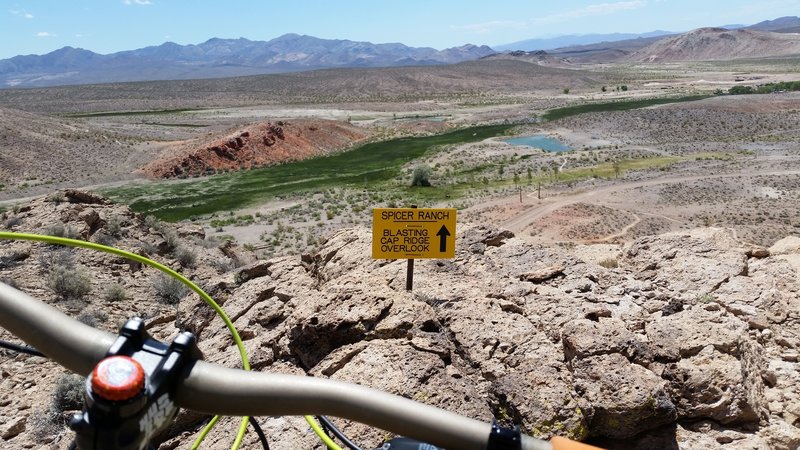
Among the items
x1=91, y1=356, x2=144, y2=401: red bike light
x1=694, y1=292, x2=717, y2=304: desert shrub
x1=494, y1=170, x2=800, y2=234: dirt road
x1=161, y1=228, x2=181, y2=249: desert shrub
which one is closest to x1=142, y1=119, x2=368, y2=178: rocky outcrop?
x1=494, y1=170, x2=800, y2=234: dirt road

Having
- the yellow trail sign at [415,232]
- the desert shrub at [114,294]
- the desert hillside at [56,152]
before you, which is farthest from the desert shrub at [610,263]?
the desert hillside at [56,152]

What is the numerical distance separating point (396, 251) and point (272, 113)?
355 ft

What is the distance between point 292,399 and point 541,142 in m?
66.9

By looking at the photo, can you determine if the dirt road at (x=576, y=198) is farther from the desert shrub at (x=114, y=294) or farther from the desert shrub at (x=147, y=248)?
the desert shrub at (x=114, y=294)

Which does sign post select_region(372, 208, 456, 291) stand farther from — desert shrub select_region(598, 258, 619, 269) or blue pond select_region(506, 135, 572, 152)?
blue pond select_region(506, 135, 572, 152)

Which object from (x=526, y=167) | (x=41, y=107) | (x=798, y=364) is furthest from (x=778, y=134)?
(x=41, y=107)

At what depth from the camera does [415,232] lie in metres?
6.94

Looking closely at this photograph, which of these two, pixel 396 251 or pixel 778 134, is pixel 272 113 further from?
pixel 396 251

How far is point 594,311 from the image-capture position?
5.58 metres

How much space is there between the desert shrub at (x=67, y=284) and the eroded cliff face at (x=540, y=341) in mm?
3618

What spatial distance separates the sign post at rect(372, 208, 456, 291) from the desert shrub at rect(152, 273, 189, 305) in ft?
26.4

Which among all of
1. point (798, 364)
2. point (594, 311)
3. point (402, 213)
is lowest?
point (798, 364)

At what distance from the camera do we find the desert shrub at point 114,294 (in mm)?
12789

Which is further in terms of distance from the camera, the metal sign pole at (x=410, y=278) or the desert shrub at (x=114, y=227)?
the desert shrub at (x=114, y=227)
